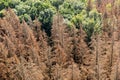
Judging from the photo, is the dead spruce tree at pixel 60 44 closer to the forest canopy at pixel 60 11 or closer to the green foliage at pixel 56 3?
the forest canopy at pixel 60 11

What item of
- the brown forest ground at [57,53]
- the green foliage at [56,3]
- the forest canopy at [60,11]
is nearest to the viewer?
the brown forest ground at [57,53]

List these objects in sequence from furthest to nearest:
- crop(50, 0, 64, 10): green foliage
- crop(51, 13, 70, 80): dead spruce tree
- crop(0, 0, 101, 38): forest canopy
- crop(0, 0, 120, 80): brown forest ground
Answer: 1. crop(50, 0, 64, 10): green foliage
2. crop(0, 0, 101, 38): forest canopy
3. crop(51, 13, 70, 80): dead spruce tree
4. crop(0, 0, 120, 80): brown forest ground

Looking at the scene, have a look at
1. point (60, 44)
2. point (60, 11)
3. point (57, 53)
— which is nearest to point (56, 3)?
point (60, 11)

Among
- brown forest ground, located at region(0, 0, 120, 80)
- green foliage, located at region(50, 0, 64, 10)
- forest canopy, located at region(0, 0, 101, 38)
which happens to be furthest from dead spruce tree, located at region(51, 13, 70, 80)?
green foliage, located at region(50, 0, 64, 10)

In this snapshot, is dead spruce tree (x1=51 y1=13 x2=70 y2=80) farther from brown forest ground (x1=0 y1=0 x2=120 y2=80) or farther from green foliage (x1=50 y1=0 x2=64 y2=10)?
green foliage (x1=50 y1=0 x2=64 y2=10)

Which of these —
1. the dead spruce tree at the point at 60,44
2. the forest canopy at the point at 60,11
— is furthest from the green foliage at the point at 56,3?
the dead spruce tree at the point at 60,44

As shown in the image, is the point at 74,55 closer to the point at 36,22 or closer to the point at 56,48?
the point at 56,48

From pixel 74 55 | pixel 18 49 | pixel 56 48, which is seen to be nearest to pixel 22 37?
pixel 18 49

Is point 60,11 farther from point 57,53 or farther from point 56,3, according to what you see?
point 57,53

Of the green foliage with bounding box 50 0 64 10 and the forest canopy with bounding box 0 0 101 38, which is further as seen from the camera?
the green foliage with bounding box 50 0 64 10
